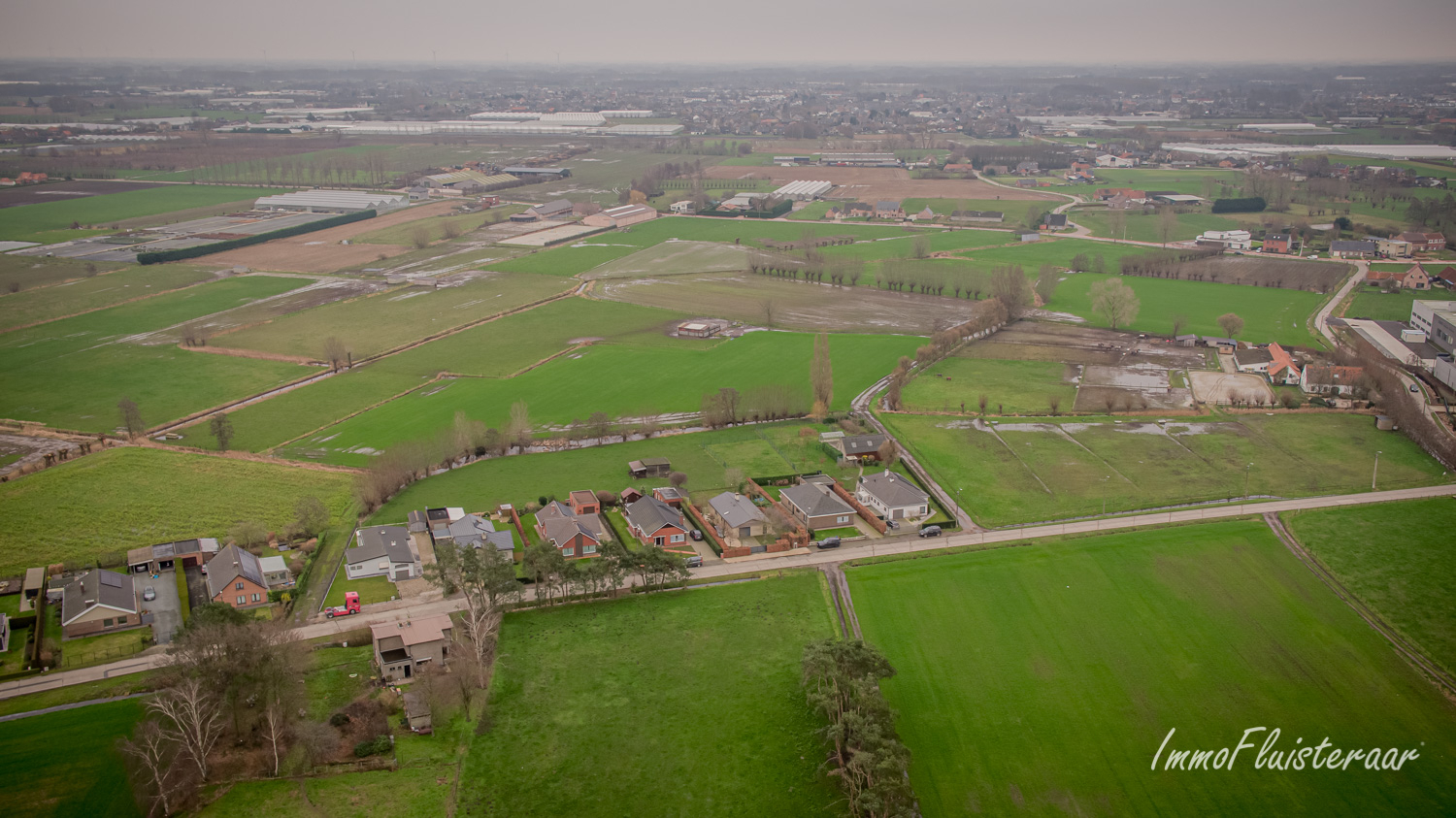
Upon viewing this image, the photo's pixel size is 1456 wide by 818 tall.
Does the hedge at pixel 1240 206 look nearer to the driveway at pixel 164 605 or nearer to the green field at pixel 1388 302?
the green field at pixel 1388 302

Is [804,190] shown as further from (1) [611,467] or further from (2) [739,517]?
(2) [739,517]

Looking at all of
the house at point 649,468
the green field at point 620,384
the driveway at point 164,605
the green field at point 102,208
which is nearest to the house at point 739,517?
the house at point 649,468

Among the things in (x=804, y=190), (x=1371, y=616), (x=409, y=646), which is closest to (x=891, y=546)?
(x=1371, y=616)

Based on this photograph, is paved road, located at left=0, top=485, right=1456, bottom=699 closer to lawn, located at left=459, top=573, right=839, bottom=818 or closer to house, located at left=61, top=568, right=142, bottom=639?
lawn, located at left=459, top=573, right=839, bottom=818

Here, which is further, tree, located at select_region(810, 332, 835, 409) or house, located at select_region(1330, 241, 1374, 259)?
house, located at select_region(1330, 241, 1374, 259)

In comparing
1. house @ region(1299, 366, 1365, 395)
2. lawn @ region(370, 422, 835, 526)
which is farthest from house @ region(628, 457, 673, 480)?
house @ region(1299, 366, 1365, 395)

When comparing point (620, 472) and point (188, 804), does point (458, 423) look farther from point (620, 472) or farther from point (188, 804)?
point (188, 804)
